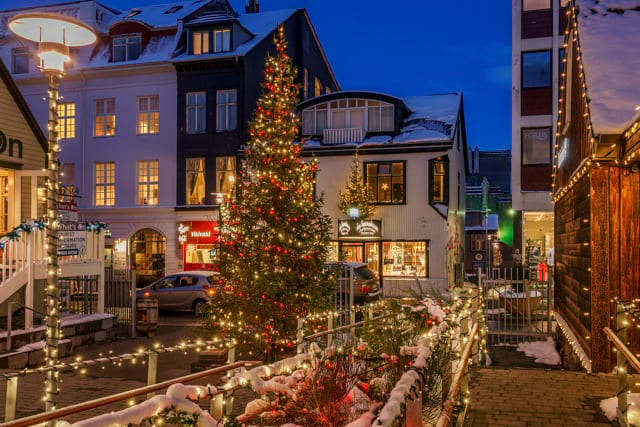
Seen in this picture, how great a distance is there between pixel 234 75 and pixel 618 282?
2538cm

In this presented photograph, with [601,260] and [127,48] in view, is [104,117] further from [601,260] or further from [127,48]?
[601,260]

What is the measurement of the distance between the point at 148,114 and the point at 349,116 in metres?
10.4

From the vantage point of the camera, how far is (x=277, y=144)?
12.5 m

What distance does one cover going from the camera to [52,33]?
6.83 meters

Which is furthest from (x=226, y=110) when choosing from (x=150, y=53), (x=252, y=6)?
(x=252, y=6)

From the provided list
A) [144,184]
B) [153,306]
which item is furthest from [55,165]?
[144,184]

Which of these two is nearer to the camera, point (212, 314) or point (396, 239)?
point (212, 314)

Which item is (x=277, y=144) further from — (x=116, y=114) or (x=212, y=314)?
(x=116, y=114)

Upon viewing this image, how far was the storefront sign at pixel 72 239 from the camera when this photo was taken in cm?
1526

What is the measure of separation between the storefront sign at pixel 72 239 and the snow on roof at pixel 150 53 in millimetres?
17487

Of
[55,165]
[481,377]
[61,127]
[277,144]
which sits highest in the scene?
[61,127]

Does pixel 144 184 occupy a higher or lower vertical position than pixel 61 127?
lower

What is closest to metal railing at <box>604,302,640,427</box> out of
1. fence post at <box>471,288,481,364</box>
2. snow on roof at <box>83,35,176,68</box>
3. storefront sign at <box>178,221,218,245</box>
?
fence post at <box>471,288,481,364</box>

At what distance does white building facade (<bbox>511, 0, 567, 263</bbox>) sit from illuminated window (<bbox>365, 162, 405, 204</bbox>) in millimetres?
5097
